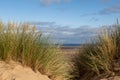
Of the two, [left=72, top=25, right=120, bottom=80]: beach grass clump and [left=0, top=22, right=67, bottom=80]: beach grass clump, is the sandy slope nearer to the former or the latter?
[left=0, top=22, right=67, bottom=80]: beach grass clump

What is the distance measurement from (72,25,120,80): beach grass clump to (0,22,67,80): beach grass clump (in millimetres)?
1594

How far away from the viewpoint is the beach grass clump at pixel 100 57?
12625 mm

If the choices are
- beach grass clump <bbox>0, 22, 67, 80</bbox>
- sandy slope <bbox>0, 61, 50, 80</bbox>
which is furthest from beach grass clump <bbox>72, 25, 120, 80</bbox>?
sandy slope <bbox>0, 61, 50, 80</bbox>

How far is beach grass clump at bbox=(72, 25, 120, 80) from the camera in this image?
12.6m

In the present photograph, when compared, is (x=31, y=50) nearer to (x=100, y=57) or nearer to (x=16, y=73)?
(x=16, y=73)

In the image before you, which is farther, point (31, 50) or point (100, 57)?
point (100, 57)

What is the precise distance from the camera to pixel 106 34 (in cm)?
1320

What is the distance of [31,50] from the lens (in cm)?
1073

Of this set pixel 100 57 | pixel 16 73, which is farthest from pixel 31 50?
pixel 100 57

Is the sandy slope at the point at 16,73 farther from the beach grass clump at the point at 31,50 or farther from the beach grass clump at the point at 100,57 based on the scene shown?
the beach grass clump at the point at 100,57

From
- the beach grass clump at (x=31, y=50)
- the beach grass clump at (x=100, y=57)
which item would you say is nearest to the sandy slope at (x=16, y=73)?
the beach grass clump at (x=31, y=50)

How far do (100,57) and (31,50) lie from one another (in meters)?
2.98

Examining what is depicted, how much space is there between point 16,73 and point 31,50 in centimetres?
119

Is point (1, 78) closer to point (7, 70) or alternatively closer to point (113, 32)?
→ point (7, 70)
